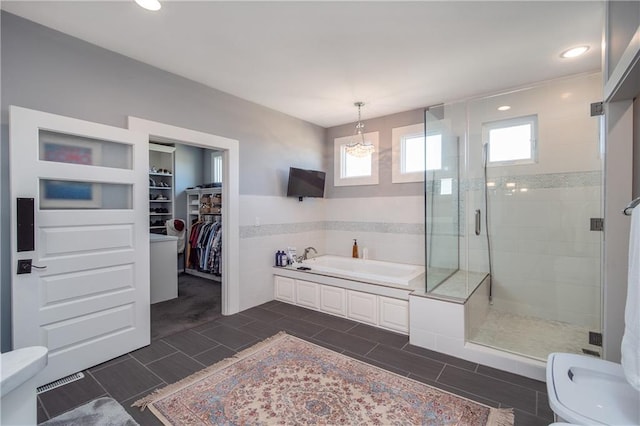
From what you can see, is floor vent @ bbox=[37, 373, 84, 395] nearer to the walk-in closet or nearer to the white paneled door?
the white paneled door

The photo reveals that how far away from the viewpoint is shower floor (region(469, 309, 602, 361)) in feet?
8.27

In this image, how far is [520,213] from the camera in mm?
3301

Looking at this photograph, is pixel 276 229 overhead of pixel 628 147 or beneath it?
beneath

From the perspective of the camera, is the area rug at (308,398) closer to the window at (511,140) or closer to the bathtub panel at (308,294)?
the bathtub panel at (308,294)

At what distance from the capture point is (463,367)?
238 cm

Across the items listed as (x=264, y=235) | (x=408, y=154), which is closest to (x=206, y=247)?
(x=264, y=235)

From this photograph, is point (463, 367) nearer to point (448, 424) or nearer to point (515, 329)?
point (448, 424)

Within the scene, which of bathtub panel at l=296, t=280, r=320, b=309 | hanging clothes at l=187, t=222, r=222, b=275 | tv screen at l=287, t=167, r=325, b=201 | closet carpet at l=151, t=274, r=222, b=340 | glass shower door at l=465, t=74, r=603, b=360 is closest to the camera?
glass shower door at l=465, t=74, r=603, b=360

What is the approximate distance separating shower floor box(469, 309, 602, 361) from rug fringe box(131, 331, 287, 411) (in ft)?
6.44

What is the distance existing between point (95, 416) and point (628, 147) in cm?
345

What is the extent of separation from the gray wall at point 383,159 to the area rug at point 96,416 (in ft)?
12.0

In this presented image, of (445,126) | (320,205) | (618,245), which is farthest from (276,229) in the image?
(618,245)

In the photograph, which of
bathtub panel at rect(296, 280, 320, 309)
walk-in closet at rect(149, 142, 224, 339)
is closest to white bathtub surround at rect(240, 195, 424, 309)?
bathtub panel at rect(296, 280, 320, 309)

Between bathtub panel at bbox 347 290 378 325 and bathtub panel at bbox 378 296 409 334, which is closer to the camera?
bathtub panel at bbox 378 296 409 334
